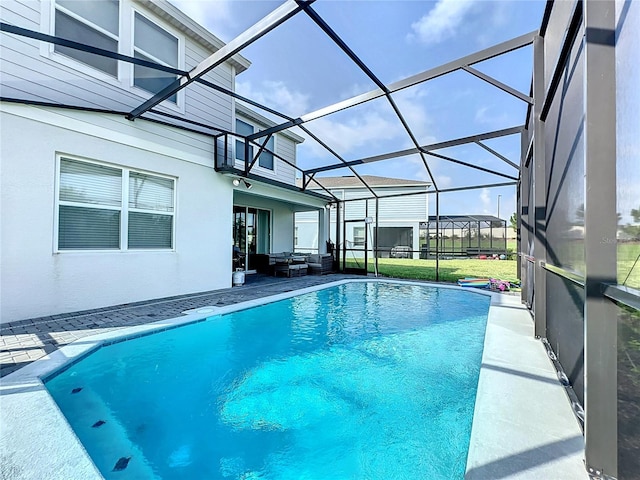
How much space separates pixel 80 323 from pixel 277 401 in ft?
12.4

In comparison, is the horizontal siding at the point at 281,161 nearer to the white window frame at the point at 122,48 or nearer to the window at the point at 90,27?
the white window frame at the point at 122,48

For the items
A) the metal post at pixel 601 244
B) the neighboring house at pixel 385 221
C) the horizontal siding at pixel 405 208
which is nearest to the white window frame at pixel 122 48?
the metal post at pixel 601 244

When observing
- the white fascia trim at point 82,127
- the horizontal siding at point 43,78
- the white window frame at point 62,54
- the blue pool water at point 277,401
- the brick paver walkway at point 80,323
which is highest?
the white window frame at point 62,54

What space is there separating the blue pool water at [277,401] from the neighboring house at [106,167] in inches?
86.5

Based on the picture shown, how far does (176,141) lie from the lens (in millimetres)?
6863

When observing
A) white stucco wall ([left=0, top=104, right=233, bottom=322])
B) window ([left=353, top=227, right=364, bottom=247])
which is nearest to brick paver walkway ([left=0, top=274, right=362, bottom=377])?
white stucco wall ([left=0, top=104, right=233, bottom=322])

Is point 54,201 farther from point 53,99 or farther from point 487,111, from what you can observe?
point 487,111

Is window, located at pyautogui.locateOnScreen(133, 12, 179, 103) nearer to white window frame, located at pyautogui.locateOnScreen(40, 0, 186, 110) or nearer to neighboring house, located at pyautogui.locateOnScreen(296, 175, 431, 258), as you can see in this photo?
white window frame, located at pyautogui.locateOnScreen(40, 0, 186, 110)

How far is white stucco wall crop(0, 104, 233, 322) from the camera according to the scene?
14.8 ft

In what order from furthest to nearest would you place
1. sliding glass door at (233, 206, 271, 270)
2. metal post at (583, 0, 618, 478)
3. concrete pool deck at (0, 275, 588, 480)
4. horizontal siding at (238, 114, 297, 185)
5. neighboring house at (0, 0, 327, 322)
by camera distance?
sliding glass door at (233, 206, 271, 270)
horizontal siding at (238, 114, 297, 185)
neighboring house at (0, 0, 327, 322)
concrete pool deck at (0, 275, 588, 480)
metal post at (583, 0, 618, 478)

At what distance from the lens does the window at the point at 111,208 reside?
5.22 meters

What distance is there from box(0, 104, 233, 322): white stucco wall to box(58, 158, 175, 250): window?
0.19 metres

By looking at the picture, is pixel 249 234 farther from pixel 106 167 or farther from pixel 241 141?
pixel 106 167

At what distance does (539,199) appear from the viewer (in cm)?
375
